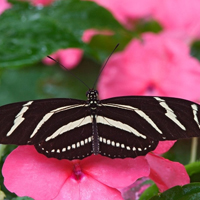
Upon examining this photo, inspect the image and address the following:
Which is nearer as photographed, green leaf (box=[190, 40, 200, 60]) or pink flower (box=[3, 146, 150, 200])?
pink flower (box=[3, 146, 150, 200])

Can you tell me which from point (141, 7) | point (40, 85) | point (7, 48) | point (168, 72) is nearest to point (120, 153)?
point (7, 48)

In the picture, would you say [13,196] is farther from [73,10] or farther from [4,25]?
[73,10]

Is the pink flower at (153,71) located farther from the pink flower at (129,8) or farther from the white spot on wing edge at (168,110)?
the white spot on wing edge at (168,110)

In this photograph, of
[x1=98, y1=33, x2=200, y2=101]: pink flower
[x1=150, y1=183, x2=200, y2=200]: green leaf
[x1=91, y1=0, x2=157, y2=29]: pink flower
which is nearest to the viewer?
[x1=150, y1=183, x2=200, y2=200]: green leaf

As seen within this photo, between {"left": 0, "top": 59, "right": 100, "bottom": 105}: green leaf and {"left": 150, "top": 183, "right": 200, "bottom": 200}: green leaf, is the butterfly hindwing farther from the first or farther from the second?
{"left": 0, "top": 59, "right": 100, "bottom": 105}: green leaf

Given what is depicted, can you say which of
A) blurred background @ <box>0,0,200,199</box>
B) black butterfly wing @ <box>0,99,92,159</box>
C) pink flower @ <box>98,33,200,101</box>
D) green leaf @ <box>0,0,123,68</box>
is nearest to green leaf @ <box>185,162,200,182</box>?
blurred background @ <box>0,0,200,199</box>

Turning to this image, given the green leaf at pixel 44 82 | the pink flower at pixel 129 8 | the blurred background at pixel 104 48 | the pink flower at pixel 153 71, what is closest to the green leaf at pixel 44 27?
the blurred background at pixel 104 48
